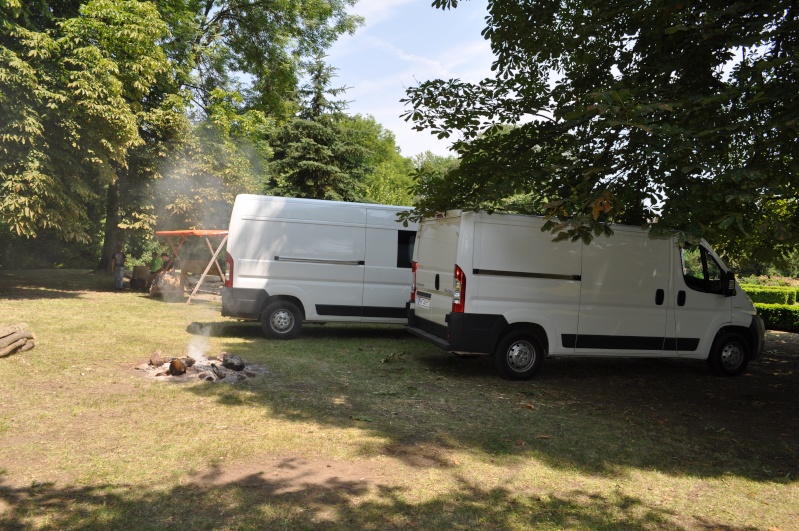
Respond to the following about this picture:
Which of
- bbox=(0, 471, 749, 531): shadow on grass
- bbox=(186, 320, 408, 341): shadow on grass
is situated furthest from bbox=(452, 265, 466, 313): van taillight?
bbox=(186, 320, 408, 341): shadow on grass

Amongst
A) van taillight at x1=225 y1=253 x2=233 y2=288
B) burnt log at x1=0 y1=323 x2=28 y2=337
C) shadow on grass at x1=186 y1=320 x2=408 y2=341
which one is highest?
van taillight at x1=225 y1=253 x2=233 y2=288

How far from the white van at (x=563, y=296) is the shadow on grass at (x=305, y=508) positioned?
3989 mm

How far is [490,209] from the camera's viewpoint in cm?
839

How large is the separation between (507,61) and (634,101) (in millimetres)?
4351

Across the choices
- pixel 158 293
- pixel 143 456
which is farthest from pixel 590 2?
pixel 158 293

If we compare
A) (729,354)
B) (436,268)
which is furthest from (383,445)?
(729,354)

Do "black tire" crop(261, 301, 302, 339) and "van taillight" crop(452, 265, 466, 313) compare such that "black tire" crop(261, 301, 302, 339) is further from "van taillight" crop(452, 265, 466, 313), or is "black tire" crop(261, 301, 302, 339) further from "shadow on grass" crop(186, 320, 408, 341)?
"van taillight" crop(452, 265, 466, 313)

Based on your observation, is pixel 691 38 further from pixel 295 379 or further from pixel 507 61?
pixel 295 379

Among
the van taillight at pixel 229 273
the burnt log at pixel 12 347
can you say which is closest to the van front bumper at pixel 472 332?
the van taillight at pixel 229 273

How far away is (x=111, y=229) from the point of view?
77.0 ft

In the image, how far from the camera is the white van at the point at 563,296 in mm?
8492

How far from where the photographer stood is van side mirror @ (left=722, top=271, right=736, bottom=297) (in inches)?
377

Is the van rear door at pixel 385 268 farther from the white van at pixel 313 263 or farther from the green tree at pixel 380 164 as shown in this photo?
the green tree at pixel 380 164

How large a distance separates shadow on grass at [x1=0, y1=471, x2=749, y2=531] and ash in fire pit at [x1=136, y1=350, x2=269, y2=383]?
134 inches
